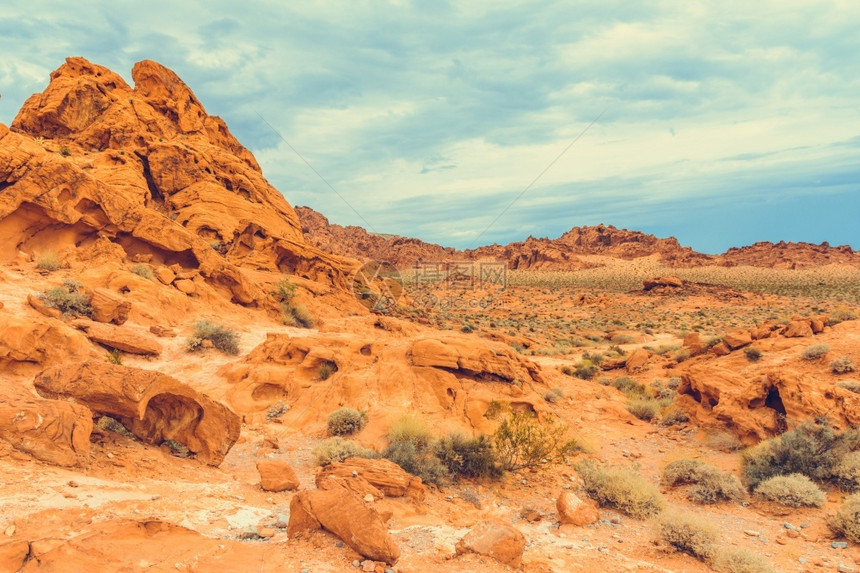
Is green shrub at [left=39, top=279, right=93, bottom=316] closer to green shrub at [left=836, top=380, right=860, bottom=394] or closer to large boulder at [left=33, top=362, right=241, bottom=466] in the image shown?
large boulder at [left=33, top=362, right=241, bottom=466]

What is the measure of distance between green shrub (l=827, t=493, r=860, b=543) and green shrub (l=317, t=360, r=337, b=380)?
1040 centimetres

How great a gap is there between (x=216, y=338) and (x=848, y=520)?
15.9m

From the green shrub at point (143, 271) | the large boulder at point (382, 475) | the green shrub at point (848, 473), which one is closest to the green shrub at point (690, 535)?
the large boulder at point (382, 475)

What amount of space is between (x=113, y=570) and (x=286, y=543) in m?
1.75

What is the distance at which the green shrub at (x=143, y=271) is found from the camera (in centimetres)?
1786

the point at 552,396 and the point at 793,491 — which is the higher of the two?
the point at 552,396

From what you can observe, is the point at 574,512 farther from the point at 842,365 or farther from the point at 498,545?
the point at 842,365

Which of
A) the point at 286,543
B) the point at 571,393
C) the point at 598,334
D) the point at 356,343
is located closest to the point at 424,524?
the point at 286,543

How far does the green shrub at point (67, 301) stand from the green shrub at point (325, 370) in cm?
762

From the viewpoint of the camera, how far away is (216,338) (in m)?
15.6

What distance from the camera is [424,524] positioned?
20.6ft

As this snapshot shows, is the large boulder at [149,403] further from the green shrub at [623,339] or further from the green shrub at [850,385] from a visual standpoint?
the green shrub at [623,339]

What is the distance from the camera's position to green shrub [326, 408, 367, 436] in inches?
399

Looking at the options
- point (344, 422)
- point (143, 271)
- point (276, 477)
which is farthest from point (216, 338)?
point (276, 477)
